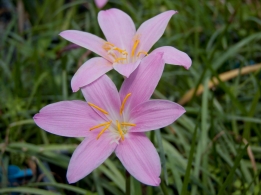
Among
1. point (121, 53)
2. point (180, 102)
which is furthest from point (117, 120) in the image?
point (180, 102)

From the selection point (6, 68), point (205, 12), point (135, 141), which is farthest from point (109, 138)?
point (205, 12)

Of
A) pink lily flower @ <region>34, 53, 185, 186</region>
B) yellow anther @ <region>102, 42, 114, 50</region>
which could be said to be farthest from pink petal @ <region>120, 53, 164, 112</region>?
yellow anther @ <region>102, 42, 114, 50</region>

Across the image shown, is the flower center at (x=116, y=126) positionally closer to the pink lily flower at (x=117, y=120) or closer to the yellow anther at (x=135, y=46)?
the pink lily flower at (x=117, y=120)

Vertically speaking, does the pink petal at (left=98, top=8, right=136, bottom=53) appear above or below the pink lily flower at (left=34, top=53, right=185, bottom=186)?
above

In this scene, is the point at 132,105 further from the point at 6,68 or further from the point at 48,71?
the point at 6,68

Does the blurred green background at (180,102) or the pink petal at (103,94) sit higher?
the pink petal at (103,94)

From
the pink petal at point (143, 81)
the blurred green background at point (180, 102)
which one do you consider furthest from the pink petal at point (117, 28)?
the blurred green background at point (180, 102)

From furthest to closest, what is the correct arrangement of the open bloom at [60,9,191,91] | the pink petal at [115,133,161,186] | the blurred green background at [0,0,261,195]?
1. the blurred green background at [0,0,261,195]
2. the open bloom at [60,9,191,91]
3. the pink petal at [115,133,161,186]

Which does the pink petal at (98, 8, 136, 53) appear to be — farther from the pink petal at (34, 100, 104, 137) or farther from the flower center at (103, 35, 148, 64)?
the pink petal at (34, 100, 104, 137)
